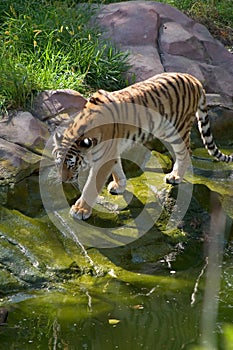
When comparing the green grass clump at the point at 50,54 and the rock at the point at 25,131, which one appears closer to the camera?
the rock at the point at 25,131

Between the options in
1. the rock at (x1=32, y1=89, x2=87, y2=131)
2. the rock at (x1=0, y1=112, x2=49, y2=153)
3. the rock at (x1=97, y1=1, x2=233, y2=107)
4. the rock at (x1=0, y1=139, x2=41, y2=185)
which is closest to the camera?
the rock at (x1=0, y1=139, x2=41, y2=185)

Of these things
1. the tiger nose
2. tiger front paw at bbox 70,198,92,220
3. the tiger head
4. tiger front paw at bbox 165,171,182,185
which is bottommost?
tiger front paw at bbox 165,171,182,185

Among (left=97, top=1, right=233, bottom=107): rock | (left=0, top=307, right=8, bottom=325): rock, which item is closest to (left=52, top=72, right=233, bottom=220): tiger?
(left=0, top=307, right=8, bottom=325): rock

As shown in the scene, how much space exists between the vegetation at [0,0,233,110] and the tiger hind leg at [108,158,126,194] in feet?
3.90

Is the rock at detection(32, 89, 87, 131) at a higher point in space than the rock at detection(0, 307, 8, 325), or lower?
higher

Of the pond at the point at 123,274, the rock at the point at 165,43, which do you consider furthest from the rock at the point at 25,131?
the rock at the point at 165,43

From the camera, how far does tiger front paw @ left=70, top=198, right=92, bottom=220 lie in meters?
5.41

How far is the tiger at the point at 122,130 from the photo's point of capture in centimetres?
530

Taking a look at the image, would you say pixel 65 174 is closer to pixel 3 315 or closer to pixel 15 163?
pixel 15 163

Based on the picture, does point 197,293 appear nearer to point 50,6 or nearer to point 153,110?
point 153,110

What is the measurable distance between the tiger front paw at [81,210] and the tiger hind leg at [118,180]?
471 millimetres

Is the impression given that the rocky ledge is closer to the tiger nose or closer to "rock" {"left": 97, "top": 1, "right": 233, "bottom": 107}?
"rock" {"left": 97, "top": 1, "right": 233, "bottom": 107}

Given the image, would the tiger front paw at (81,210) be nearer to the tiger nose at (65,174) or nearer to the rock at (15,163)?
the tiger nose at (65,174)

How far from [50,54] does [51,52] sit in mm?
51
